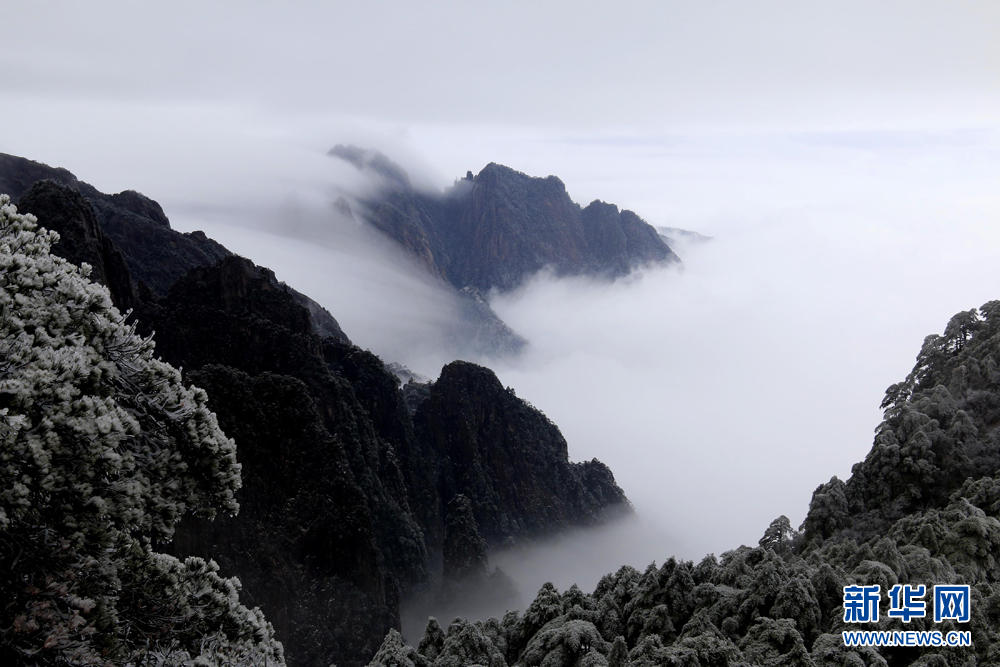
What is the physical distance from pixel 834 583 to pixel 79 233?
75.1 metres

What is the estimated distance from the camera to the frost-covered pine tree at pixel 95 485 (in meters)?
8.90

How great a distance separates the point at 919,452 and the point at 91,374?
3548 centimetres

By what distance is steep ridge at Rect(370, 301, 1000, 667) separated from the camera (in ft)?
66.1

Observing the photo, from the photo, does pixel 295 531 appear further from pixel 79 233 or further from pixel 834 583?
pixel 834 583

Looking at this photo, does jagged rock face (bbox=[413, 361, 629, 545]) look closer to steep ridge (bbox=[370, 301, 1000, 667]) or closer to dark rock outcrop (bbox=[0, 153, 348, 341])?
dark rock outcrop (bbox=[0, 153, 348, 341])

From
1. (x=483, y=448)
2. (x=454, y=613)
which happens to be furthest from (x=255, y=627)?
(x=483, y=448)

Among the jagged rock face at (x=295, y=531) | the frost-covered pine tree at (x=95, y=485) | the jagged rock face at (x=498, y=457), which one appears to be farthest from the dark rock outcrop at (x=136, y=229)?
the frost-covered pine tree at (x=95, y=485)

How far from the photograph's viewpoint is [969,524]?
2461cm

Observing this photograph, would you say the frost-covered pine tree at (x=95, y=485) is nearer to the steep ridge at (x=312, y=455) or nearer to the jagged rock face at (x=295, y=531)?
the steep ridge at (x=312, y=455)

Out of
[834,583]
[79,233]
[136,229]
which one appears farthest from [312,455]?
[136,229]

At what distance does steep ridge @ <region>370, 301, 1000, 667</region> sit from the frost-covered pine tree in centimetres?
1394

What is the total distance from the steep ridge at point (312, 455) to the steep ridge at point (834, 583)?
21210mm

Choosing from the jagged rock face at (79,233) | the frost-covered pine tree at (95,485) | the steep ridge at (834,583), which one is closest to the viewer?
the frost-covered pine tree at (95,485)

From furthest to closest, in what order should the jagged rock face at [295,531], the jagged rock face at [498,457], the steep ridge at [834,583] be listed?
the jagged rock face at [498,457] → the jagged rock face at [295,531] → the steep ridge at [834,583]
